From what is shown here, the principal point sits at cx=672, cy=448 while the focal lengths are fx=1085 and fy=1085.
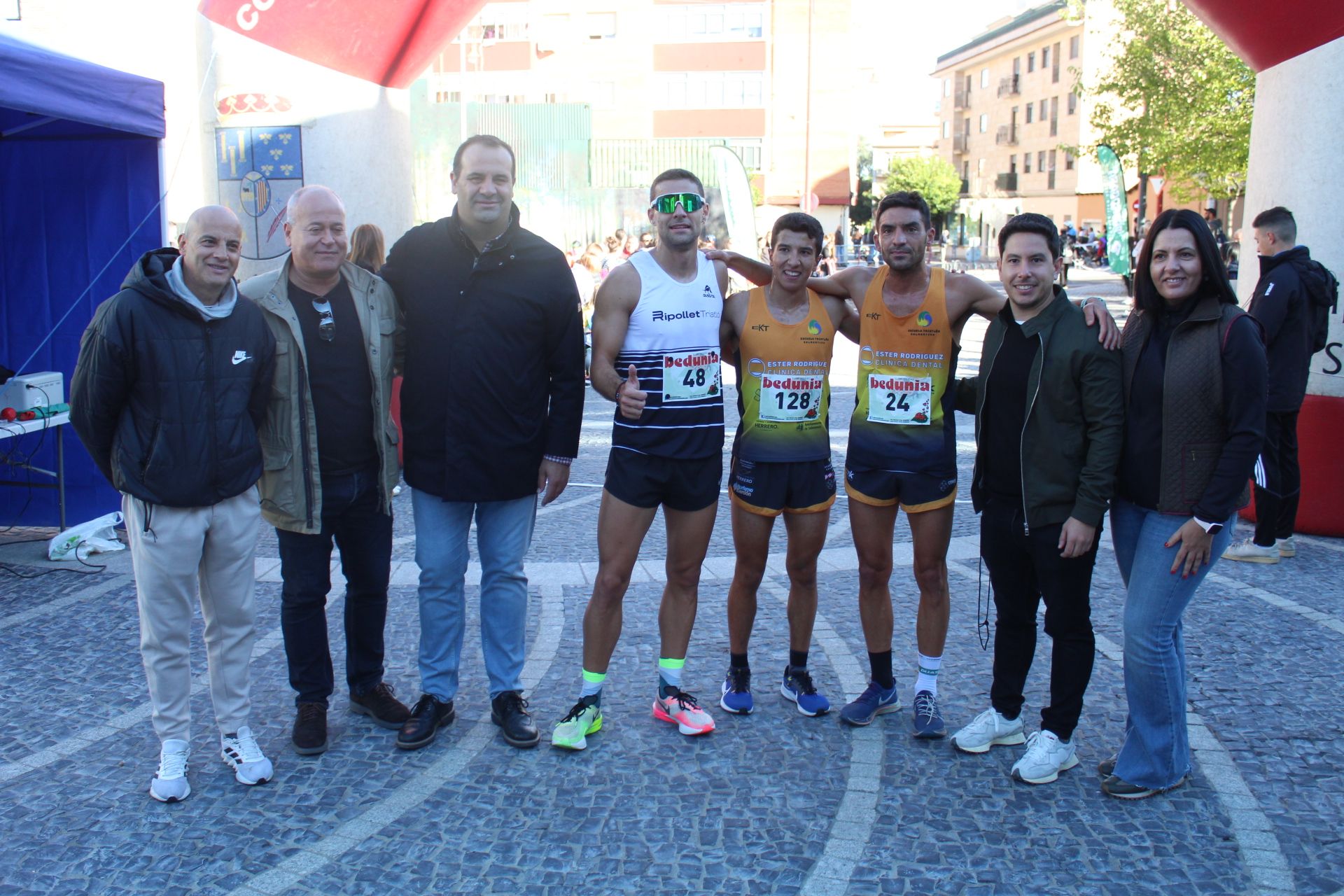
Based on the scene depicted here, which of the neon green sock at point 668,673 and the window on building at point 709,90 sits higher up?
the window on building at point 709,90

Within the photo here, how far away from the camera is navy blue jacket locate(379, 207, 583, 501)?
3.96 m

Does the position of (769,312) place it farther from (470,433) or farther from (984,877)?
(984,877)

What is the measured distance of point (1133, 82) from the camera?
2684cm

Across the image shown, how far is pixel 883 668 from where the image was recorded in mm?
4359

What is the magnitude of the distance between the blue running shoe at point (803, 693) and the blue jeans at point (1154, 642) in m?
1.13

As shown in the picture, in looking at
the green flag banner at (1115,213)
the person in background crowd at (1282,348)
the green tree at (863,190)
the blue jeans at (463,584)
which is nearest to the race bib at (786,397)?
the blue jeans at (463,584)

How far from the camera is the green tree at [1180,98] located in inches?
936

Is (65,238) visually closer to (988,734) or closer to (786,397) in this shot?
(786,397)

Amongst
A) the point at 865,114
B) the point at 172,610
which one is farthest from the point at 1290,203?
the point at 865,114

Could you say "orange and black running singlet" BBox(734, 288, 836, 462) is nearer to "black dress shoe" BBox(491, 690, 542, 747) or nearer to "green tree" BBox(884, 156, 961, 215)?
"black dress shoe" BBox(491, 690, 542, 747)

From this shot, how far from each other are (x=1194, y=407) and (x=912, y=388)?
3.29ft

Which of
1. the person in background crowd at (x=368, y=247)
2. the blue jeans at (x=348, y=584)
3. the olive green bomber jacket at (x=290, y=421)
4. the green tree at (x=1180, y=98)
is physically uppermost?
the green tree at (x=1180, y=98)

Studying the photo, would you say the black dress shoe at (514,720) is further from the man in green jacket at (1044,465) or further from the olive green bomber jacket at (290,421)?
the man in green jacket at (1044,465)

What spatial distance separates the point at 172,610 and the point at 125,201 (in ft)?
13.6
